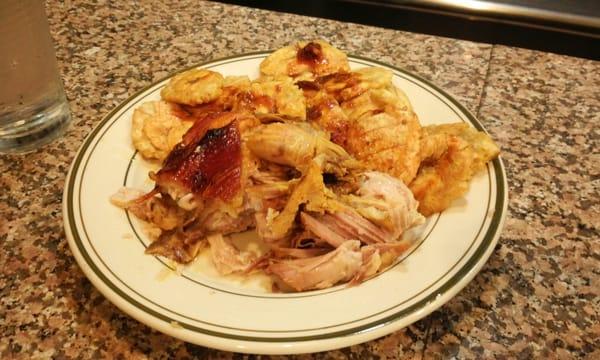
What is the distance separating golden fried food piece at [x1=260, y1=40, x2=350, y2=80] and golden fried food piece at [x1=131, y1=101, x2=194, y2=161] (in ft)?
0.80

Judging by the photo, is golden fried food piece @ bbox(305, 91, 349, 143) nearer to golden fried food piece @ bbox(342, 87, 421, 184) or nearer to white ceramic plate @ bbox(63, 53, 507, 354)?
golden fried food piece @ bbox(342, 87, 421, 184)

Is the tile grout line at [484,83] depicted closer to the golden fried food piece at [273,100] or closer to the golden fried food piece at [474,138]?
the golden fried food piece at [474,138]

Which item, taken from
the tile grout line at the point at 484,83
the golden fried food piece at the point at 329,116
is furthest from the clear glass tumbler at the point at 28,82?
the tile grout line at the point at 484,83

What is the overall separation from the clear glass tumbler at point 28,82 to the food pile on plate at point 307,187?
38 centimetres

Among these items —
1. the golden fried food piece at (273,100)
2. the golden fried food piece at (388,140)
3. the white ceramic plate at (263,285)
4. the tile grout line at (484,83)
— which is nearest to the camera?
the white ceramic plate at (263,285)

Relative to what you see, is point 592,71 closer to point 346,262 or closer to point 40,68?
point 346,262

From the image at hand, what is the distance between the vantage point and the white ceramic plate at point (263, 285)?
0.75 meters

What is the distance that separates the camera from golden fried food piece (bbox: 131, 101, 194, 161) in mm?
1128

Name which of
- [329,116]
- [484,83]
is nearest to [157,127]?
[329,116]

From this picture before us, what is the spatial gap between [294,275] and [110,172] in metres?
0.43

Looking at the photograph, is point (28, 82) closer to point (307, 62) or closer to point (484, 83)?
point (307, 62)

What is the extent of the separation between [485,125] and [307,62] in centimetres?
44

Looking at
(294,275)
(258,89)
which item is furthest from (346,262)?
(258,89)

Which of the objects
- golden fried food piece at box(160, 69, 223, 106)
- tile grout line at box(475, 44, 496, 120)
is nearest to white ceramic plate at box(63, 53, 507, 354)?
golden fried food piece at box(160, 69, 223, 106)
